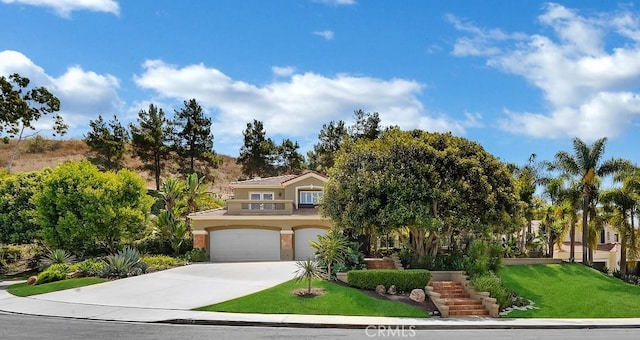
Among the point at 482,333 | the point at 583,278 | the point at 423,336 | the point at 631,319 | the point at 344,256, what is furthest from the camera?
the point at 583,278

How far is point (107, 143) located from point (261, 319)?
161 ft

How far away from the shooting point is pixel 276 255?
1532 inches

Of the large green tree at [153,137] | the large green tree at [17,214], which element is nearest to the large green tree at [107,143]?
the large green tree at [153,137]

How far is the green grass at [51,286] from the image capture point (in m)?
26.0

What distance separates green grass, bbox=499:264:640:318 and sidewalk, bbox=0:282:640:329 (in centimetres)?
165

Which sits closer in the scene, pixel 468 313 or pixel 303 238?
pixel 468 313

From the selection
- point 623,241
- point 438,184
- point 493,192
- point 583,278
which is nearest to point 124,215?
point 438,184

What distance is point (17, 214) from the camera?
37719mm

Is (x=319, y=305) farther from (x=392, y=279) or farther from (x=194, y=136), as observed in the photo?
(x=194, y=136)

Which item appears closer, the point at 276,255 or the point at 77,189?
the point at 77,189

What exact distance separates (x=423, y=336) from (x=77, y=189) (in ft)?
82.7

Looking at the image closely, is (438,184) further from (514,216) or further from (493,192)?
(514,216)

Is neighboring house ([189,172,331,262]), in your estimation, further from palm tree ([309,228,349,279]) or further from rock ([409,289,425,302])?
rock ([409,289,425,302])

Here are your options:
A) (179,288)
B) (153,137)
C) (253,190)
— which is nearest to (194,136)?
(153,137)
